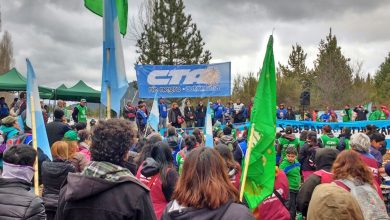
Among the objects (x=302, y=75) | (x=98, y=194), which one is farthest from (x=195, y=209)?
(x=302, y=75)

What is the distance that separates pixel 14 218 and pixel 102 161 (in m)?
1.14

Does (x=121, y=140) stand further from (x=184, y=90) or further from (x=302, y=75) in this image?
(x=302, y=75)

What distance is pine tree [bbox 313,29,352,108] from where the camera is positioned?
137 feet

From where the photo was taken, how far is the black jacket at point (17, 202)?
11.1 feet

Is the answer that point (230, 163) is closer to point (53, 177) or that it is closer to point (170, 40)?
point (53, 177)

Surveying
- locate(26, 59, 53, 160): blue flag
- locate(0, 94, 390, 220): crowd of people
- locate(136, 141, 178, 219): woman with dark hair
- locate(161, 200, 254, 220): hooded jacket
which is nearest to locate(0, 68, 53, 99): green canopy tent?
locate(26, 59, 53, 160): blue flag

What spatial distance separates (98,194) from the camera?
262cm

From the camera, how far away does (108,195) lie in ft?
8.57

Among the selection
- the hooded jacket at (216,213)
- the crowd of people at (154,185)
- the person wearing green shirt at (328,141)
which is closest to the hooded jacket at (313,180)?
the crowd of people at (154,185)

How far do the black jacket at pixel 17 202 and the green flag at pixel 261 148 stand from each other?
2047 mm

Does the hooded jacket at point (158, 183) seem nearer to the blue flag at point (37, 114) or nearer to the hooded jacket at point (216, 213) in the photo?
the hooded jacket at point (216, 213)

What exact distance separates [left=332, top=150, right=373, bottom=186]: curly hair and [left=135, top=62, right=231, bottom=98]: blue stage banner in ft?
56.0

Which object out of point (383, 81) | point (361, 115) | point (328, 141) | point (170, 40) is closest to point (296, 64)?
point (383, 81)

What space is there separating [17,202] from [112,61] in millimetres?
2635
